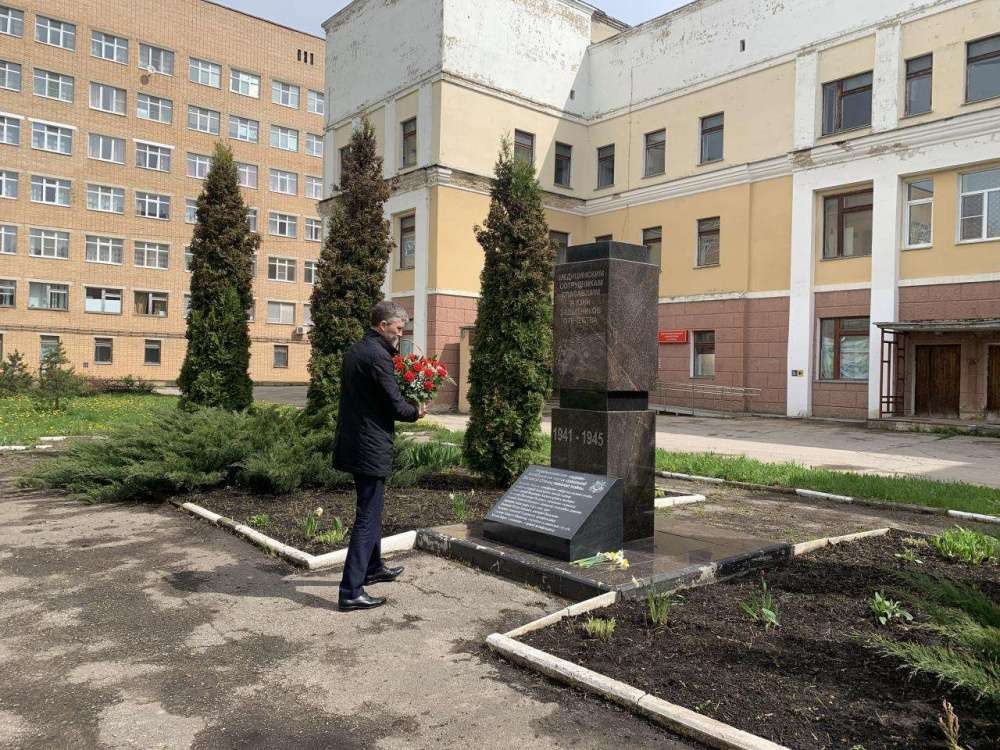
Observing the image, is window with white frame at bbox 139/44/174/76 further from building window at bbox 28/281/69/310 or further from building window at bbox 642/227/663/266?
building window at bbox 642/227/663/266

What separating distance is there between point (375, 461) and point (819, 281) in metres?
20.9

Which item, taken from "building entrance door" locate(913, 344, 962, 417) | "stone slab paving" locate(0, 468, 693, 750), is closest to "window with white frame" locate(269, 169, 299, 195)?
"building entrance door" locate(913, 344, 962, 417)

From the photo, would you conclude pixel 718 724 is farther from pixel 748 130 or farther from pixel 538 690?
pixel 748 130

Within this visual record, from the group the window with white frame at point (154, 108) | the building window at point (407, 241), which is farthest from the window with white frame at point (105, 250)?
the building window at point (407, 241)

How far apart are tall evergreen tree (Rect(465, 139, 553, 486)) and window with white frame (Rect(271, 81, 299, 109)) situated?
45372 millimetres

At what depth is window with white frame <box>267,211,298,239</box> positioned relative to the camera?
4900 centimetres

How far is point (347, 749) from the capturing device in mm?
3236

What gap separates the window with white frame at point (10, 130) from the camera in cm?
4003

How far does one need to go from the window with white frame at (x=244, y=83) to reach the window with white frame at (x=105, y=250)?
1236 cm

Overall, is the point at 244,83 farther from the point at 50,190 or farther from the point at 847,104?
the point at 847,104

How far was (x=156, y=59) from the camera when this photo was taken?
45094mm

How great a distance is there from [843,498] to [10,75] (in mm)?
46522

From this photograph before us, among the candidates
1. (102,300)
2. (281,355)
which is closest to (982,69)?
(281,355)

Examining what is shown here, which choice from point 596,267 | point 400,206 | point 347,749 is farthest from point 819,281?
point 347,749
